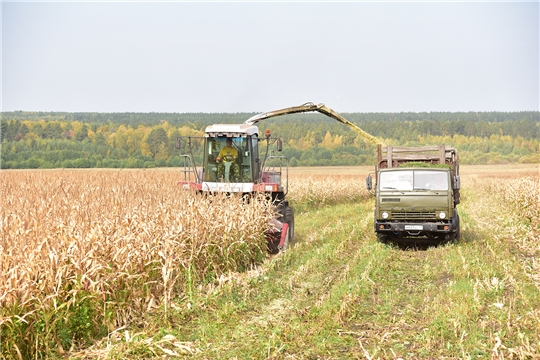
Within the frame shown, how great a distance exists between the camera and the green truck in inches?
577

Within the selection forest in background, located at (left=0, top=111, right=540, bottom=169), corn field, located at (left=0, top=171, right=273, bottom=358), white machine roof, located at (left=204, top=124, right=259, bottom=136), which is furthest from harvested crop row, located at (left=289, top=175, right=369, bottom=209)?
corn field, located at (left=0, top=171, right=273, bottom=358)

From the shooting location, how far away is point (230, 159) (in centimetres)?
1505

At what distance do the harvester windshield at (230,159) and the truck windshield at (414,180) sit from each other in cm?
325

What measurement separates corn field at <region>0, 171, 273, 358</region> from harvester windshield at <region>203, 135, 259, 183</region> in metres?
2.86

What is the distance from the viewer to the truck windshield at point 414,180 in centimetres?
1499

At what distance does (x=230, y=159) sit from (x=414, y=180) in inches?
175

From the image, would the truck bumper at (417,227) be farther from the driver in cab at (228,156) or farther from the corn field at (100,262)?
the corn field at (100,262)

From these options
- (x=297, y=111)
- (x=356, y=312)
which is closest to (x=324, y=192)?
(x=297, y=111)

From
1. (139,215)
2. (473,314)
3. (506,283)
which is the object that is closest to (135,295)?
(139,215)

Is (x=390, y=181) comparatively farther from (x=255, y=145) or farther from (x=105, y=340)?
(x=105, y=340)

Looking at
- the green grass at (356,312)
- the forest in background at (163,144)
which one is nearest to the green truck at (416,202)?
the green grass at (356,312)

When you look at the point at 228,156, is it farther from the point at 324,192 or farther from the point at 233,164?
the point at 324,192

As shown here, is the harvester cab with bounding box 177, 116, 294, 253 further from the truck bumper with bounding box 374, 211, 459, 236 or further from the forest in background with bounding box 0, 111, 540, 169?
the forest in background with bounding box 0, 111, 540, 169

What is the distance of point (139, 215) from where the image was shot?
10.0m
